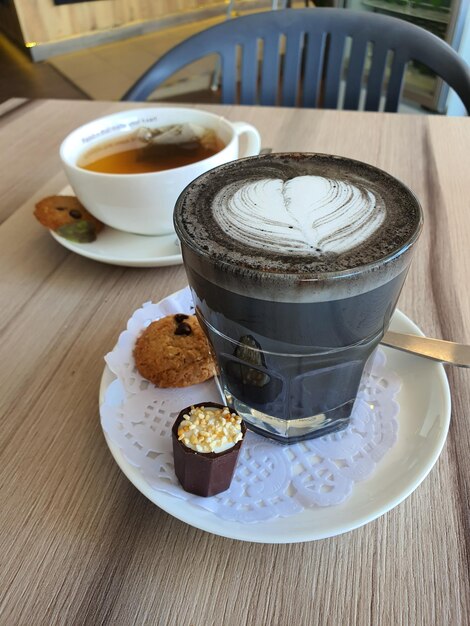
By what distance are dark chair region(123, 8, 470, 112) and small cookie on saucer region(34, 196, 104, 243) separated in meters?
0.55

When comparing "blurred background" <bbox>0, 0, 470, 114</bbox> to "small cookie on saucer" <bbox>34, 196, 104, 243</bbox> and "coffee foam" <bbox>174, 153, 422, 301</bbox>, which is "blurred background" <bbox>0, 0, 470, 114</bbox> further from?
"coffee foam" <bbox>174, 153, 422, 301</bbox>

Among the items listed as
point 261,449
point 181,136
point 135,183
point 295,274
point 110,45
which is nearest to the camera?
point 295,274

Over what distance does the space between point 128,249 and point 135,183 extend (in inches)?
3.7

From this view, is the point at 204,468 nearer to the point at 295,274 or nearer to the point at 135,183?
the point at 295,274

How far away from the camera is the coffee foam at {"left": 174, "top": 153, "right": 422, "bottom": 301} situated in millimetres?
343

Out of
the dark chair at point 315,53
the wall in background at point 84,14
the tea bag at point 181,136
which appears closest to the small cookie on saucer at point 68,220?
the tea bag at point 181,136

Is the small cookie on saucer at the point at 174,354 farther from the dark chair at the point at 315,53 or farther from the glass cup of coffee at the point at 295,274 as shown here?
the dark chair at the point at 315,53

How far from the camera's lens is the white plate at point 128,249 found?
646 mm

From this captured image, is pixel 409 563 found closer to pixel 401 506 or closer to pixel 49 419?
pixel 401 506

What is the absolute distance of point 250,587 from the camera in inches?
14.3

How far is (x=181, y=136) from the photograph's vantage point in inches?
29.9

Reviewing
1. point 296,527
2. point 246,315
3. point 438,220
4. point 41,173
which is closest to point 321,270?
point 246,315

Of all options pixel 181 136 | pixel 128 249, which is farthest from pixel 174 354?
pixel 181 136

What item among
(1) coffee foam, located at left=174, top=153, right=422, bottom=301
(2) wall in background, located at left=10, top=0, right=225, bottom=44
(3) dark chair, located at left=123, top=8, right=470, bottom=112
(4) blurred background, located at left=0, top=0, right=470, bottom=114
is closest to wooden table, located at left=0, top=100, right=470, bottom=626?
(1) coffee foam, located at left=174, top=153, right=422, bottom=301
